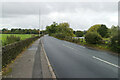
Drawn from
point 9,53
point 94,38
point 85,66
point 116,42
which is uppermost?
point 94,38

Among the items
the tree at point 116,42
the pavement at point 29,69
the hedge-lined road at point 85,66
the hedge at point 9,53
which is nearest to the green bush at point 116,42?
the tree at point 116,42

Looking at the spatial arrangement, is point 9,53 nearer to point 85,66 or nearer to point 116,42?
point 85,66

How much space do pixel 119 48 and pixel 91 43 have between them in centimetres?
675

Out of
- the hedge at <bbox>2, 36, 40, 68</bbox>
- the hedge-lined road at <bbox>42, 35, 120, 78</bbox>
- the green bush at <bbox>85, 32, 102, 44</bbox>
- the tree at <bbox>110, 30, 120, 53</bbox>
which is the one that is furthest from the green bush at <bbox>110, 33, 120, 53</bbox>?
the hedge at <bbox>2, 36, 40, 68</bbox>

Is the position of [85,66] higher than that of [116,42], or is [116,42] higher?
[116,42]

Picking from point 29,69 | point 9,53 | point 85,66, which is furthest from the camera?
point 85,66

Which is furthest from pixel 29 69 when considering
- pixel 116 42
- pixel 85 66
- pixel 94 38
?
pixel 94 38

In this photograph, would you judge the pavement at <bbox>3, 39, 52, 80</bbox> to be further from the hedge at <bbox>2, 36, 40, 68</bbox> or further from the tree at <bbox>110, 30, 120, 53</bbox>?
the tree at <bbox>110, 30, 120, 53</bbox>

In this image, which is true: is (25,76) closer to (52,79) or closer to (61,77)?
(52,79)

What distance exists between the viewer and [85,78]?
4773 mm

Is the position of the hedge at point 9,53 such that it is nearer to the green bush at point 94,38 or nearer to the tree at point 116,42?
the tree at point 116,42

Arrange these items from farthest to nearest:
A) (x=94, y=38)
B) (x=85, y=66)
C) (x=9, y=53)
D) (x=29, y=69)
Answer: (x=94, y=38) → (x=85, y=66) → (x=9, y=53) → (x=29, y=69)

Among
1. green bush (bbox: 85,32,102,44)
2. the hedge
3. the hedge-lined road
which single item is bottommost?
the hedge-lined road

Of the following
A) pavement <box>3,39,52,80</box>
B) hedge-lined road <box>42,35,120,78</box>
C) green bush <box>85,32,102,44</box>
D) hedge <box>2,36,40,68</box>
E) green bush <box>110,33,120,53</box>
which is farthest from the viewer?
green bush <box>85,32,102,44</box>
